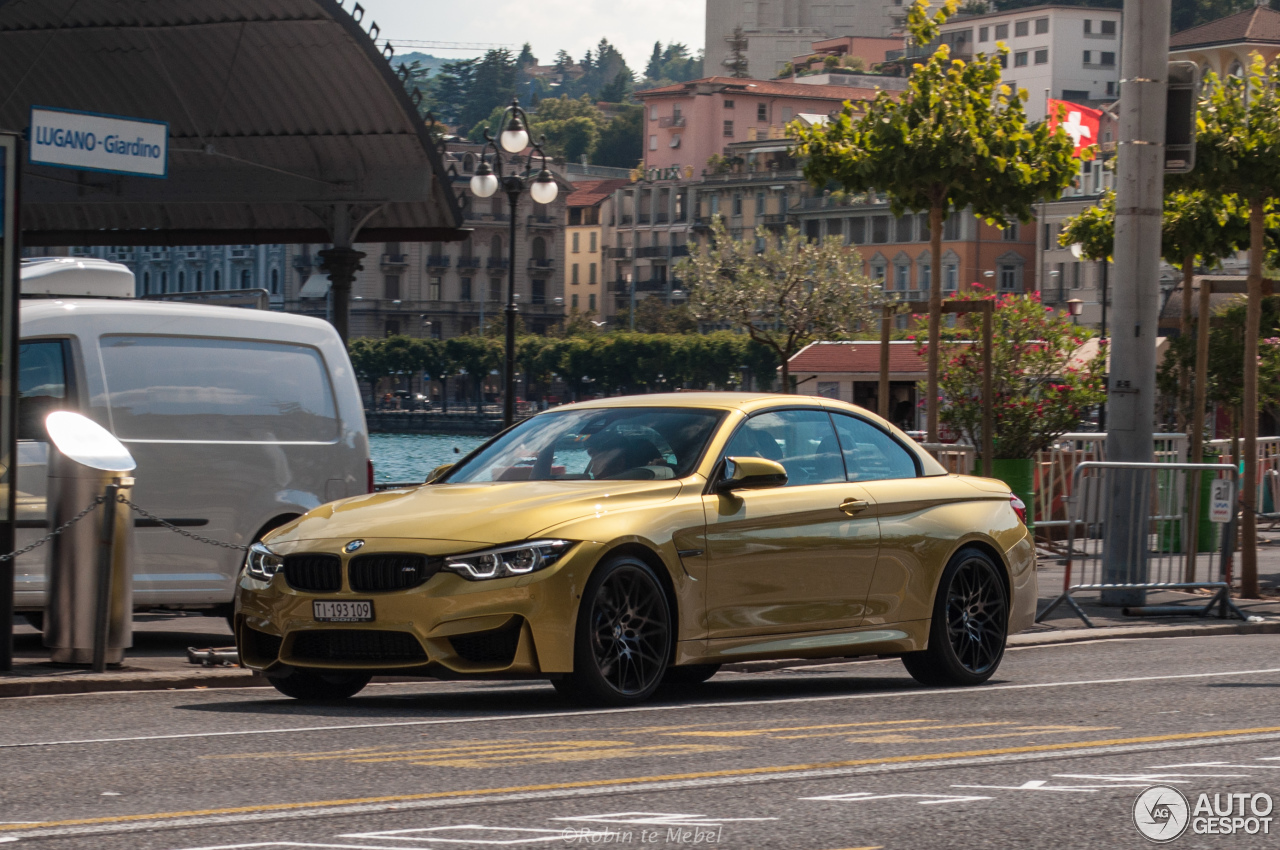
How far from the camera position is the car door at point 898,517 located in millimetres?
10477

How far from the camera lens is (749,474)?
9609 millimetres

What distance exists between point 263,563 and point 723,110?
160 metres

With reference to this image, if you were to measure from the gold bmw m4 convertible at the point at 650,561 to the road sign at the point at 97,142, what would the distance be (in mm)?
6364

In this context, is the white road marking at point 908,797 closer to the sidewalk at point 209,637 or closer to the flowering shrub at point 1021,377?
the sidewalk at point 209,637

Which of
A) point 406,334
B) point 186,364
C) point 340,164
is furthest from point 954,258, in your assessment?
point 186,364

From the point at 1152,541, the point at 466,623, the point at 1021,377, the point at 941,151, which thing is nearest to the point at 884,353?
the point at 941,151

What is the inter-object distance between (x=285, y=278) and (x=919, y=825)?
159641mm

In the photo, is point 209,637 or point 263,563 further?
point 209,637

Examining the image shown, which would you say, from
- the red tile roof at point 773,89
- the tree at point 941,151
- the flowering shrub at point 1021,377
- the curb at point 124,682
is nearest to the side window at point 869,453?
the curb at point 124,682

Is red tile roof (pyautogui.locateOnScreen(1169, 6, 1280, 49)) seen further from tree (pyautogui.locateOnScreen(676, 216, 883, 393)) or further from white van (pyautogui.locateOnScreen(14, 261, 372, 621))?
white van (pyautogui.locateOnScreen(14, 261, 372, 621))

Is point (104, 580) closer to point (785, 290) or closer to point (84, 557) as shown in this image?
point (84, 557)

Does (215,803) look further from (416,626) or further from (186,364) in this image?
(186,364)

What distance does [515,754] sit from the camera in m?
7.66

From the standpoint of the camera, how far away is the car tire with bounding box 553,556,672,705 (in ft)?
29.3
